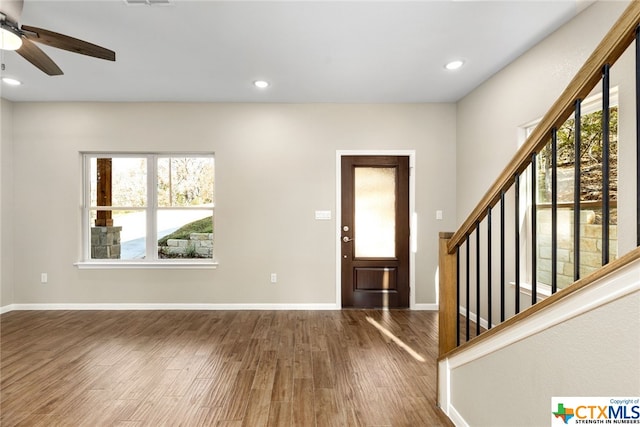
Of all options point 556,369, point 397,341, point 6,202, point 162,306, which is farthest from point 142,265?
point 556,369

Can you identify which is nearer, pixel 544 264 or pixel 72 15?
pixel 72 15

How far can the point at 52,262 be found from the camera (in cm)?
415

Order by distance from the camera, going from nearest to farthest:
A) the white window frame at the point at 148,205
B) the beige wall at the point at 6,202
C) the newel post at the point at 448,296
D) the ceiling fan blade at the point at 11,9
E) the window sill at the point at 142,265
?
the ceiling fan blade at the point at 11,9 → the newel post at the point at 448,296 → the beige wall at the point at 6,202 → the window sill at the point at 142,265 → the white window frame at the point at 148,205

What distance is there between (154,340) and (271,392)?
163 centimetres

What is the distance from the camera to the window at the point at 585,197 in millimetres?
2152

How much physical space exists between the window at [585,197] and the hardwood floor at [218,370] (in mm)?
1362

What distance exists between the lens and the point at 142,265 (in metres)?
4.15

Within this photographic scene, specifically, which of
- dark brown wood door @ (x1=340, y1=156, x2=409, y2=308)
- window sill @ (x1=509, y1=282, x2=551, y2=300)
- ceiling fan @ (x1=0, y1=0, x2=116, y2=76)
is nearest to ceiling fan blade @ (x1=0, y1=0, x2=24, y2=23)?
ceiling fan @ (x1=0, y1=0, x2=116, y2=76)

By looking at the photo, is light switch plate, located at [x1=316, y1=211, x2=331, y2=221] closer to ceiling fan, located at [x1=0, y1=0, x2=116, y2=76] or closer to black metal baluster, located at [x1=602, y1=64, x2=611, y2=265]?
ceiling fan, located at [x1=0, y1=0, x2=116, y2=76]

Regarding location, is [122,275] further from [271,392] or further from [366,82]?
[366,82]

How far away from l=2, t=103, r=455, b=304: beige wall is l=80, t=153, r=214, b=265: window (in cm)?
17

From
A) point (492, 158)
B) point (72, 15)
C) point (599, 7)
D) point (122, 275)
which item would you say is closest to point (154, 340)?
point (122, 275)

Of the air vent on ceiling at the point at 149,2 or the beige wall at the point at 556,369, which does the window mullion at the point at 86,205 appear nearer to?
the air vent on ceiling at the point at 149,2

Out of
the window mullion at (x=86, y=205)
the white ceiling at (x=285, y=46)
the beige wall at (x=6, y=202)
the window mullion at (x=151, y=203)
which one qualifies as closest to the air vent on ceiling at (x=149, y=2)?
the white ceiling at (x=285, y=46)
